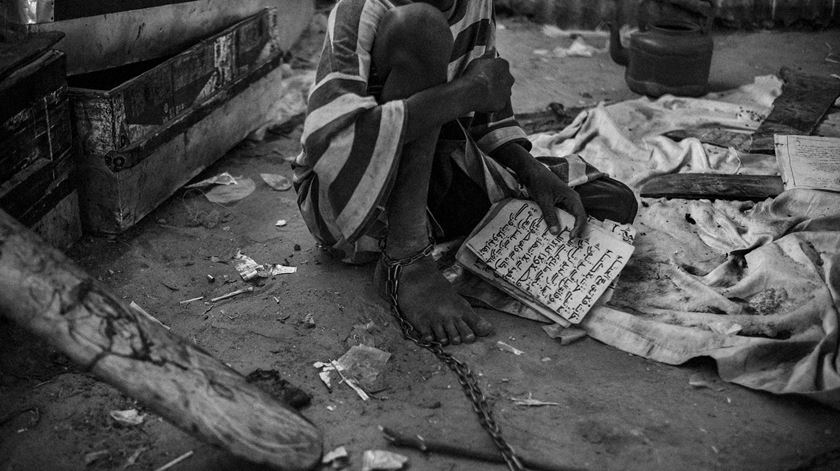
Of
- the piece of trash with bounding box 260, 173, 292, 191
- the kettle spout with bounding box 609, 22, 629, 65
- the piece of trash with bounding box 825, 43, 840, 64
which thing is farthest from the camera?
the piece of trash with bounding box 825, 43, 840, 64

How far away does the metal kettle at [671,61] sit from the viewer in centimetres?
444

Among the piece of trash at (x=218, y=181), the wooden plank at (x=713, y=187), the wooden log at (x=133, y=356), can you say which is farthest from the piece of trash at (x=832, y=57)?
the wooden log at (x=133, y=356)

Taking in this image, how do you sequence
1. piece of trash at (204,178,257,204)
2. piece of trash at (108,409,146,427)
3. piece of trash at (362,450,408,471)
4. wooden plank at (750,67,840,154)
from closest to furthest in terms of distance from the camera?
piece of trash at (362,450,408,471), piece of trash at (108,409,146,427), piece of trash at (204,178,257,204), wooden plank at (750,67,840,154)

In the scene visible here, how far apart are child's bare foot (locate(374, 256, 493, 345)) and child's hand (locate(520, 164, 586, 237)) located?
1.33 feet

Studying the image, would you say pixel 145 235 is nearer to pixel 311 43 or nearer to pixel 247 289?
pixel 247 289

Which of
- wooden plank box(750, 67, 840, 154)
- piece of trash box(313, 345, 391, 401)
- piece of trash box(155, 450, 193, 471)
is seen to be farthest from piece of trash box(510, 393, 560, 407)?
wooden plank box(750, 67, 840, 154)

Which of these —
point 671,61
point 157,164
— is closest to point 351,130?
point 157,164

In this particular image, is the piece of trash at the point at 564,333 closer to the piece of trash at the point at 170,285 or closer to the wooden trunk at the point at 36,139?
the piece of trash at the point at 170,285

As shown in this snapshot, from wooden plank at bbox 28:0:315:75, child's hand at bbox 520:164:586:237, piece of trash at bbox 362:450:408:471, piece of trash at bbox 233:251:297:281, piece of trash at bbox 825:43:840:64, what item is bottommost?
piece of trash at bbox 233:251:297:281

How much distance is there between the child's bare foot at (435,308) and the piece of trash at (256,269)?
1.70ft

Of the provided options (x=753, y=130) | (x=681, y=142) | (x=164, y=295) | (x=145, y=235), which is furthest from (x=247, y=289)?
(x=753, y=130)

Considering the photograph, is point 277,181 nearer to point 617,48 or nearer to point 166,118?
point 166,118

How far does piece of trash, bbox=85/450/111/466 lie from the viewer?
1.92 m

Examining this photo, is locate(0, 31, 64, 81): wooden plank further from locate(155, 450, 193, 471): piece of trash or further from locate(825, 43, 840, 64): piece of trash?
locate(825, 43, 840, 64): piece of trash
